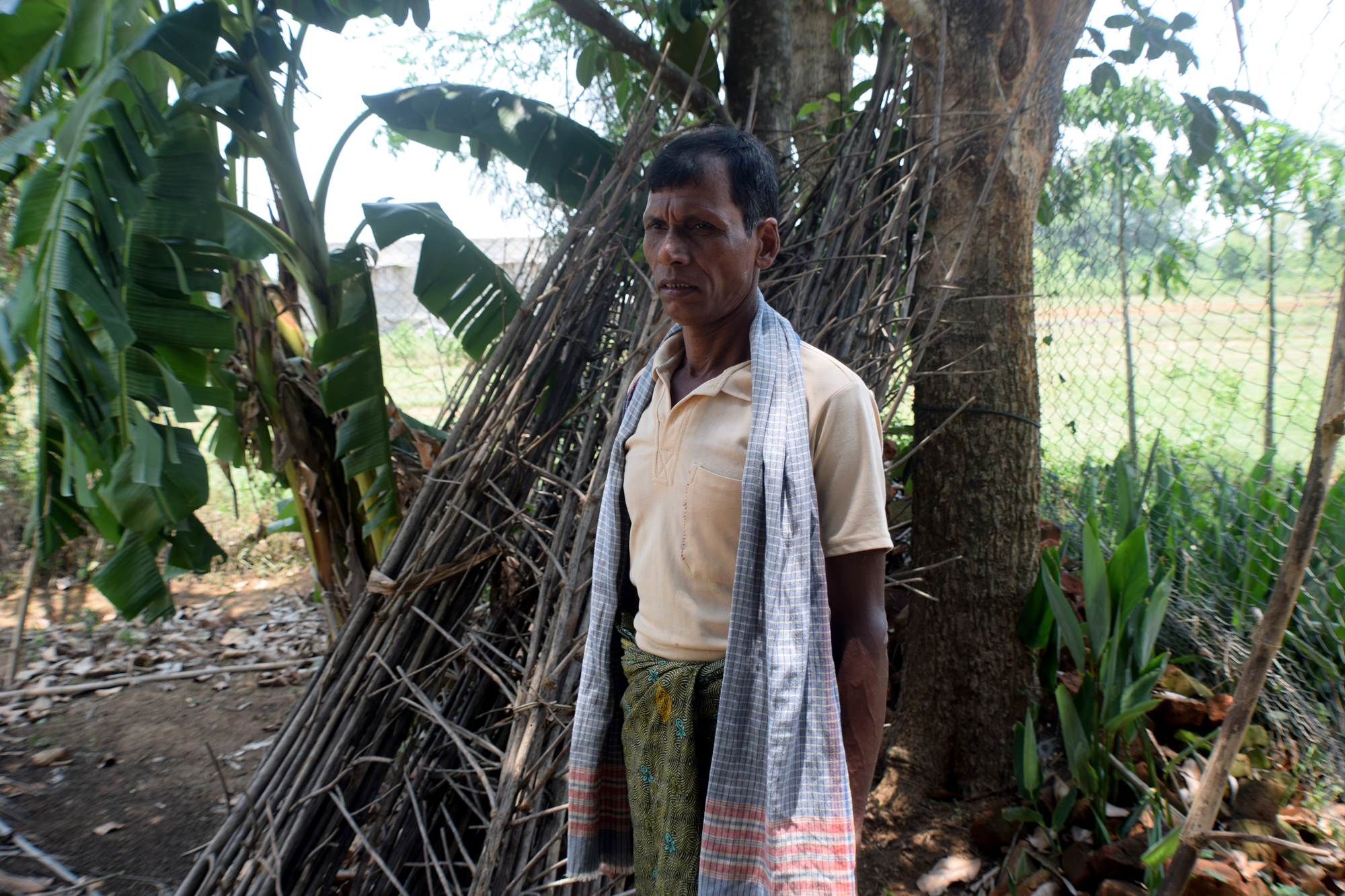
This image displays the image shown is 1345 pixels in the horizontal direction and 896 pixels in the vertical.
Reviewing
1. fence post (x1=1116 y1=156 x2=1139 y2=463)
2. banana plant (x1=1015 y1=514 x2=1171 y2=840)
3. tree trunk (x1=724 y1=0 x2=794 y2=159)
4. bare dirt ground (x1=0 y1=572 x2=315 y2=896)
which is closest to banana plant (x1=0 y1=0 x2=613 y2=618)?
tree trunk (x1=724 y1=0 x2=794 y2=159)

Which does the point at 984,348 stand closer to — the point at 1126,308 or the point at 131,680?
the point at 1126,308

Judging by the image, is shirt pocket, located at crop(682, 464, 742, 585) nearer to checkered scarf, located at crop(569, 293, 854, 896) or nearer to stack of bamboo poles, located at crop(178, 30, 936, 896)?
checkered scarf, located at crop(569, 293, 854, 896)

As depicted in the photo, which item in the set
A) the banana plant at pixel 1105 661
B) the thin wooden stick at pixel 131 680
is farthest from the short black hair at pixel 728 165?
the thin wooden stick at pixel 131 680

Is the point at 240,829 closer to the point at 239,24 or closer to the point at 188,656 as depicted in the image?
the point at 239,24

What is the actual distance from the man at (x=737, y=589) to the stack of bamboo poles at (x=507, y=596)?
60 cm

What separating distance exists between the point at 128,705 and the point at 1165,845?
4.82 metres

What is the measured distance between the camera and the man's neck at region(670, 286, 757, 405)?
1274 millimetres

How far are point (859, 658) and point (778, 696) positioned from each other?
0.15 metres

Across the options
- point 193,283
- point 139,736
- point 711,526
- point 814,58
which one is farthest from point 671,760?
point 139,736

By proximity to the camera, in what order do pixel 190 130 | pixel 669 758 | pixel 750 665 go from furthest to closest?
1. pixel 190 130
2. pixel 669 758
3. pixel 750 665

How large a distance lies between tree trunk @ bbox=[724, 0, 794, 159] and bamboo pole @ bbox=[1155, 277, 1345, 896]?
8.92 ft

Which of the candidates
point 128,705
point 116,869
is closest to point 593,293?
point 116,869

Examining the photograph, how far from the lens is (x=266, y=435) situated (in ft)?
11.4

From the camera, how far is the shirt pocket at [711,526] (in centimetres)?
115
